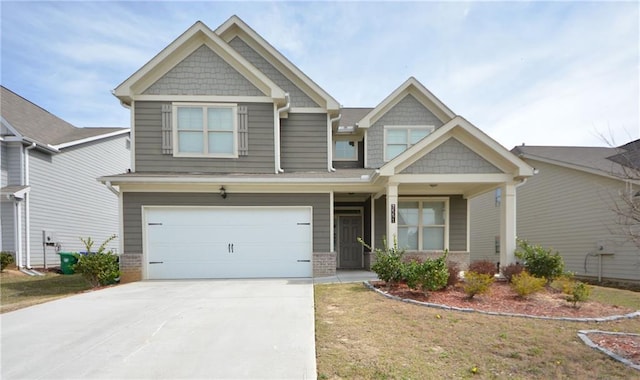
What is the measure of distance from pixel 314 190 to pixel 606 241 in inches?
454

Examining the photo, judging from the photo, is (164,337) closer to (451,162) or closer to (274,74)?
(451,162)

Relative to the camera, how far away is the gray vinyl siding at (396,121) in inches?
474

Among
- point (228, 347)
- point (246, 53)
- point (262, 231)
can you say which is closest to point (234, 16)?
point (246, 53)

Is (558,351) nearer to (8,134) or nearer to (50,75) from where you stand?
(50,75)

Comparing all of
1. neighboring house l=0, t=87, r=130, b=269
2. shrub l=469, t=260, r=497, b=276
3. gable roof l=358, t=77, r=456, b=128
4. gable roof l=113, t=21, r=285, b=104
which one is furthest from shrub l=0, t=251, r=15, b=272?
shrub l=469, t=260, r=497, b=276

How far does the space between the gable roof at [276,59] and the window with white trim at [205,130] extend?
2384mm

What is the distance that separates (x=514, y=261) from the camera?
9.05 m

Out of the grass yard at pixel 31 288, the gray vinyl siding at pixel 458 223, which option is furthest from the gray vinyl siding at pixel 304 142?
the grass yard at pixel 31 288

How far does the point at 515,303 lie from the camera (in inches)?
255

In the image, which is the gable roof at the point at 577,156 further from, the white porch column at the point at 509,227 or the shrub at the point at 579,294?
the shrub at the point at 579,294

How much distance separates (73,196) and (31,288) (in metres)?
7.22

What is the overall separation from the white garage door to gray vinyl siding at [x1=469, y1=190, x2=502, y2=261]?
1136 cm

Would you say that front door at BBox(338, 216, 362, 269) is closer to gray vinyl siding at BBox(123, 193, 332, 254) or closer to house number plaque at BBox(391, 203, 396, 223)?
gray vinyl siding at BBox(123, 193, 332, 254)

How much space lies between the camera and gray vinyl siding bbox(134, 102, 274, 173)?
995 cm
